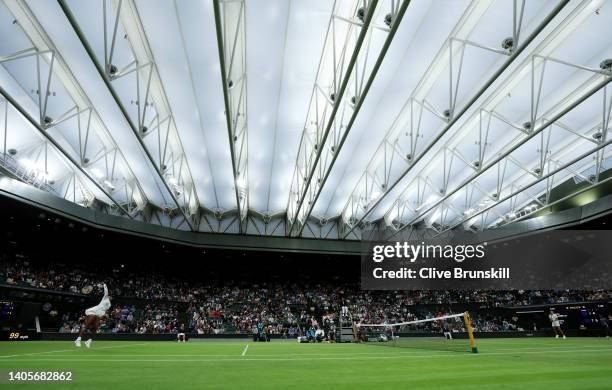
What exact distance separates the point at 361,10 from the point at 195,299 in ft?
122

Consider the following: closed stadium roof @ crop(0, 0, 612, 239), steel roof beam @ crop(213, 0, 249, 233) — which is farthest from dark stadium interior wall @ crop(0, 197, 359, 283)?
steel roof beam @ crop(213, 0, 249, 233)

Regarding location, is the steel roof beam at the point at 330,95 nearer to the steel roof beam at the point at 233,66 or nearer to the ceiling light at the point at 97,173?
the steel roof beam at the point at 233,66

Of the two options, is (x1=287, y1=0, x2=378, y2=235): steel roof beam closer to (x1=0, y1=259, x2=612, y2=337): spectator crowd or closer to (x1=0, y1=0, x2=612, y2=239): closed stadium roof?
(x1=0, y1=0, x2=612, y2=239): closed stadium roof

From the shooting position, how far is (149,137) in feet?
76.7

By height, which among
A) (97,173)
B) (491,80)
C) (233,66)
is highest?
(233,66)

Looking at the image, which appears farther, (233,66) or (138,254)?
(138,254)

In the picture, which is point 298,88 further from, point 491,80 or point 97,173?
point 97,173

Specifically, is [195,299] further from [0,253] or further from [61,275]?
[0,253]

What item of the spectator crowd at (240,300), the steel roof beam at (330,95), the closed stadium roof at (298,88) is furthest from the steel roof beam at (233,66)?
the spectator crowd at (240,300)

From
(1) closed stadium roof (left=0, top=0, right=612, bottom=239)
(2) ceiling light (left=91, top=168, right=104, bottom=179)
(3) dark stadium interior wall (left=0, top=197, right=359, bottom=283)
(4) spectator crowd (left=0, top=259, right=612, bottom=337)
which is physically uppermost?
(1) closed stadium roof (left=0, top=0, right=612, bottom=239)

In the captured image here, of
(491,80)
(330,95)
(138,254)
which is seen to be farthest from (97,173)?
(491,80)

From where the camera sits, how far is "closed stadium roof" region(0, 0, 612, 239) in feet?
45.9

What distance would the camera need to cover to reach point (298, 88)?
60.0 ft

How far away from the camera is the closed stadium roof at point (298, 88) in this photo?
13984 millimetres
